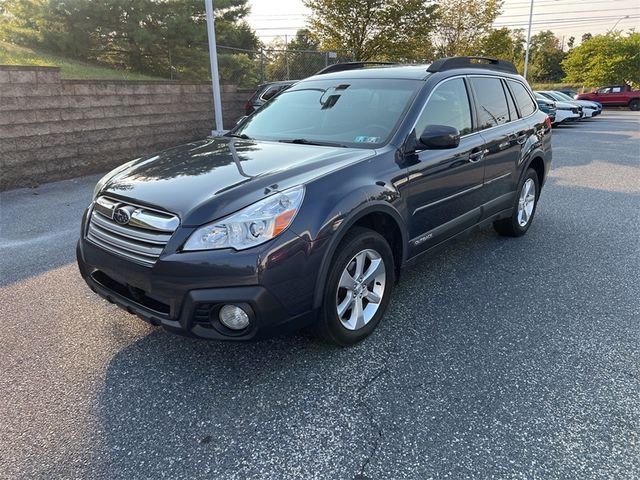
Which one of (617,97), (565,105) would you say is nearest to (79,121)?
(565,105)

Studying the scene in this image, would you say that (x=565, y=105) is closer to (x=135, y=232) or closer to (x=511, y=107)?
(x=511, y=107)

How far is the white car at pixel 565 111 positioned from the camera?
729 inches

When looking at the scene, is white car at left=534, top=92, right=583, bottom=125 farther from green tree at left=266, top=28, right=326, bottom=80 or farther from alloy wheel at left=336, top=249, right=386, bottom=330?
alloy wheel at left=336, top=249, right=386, bottom=330

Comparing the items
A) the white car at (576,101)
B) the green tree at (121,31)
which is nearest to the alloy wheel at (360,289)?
the green tree at (121,31)

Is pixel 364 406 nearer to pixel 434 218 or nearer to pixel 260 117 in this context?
pixel 434 218

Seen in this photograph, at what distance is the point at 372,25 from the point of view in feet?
A: 65.0

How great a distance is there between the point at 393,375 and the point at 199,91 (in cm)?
963

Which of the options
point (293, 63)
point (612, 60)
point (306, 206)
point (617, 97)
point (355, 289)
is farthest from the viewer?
point (612, 60)

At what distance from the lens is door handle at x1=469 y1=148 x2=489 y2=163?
382 cm

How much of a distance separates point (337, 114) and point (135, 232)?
1834 millimetres

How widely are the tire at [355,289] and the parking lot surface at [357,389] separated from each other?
158 mm

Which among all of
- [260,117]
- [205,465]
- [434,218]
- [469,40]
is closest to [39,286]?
[260,117]

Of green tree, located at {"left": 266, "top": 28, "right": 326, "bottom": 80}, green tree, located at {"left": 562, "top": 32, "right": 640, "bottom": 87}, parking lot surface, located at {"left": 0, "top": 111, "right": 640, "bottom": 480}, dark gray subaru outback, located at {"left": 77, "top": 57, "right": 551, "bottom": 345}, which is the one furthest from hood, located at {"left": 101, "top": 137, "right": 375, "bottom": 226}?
green tree, located at {"left": 562, "top": 32, "right": 640, "bottom": 87}

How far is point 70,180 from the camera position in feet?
26.4
